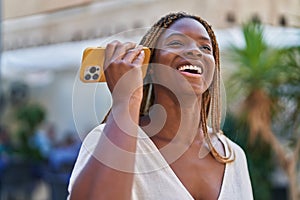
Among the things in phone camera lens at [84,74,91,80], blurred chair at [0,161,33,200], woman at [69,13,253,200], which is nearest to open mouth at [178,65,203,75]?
woman at [69,13,253,200]

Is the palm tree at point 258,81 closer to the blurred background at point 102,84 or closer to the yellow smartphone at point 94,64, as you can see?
the blurred background at point 102,84

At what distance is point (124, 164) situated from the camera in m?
0.96

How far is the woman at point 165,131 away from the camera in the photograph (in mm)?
964

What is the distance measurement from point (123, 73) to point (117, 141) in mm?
117

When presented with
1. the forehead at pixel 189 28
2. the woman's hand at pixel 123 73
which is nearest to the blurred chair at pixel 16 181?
the forehead at pixel 189 28

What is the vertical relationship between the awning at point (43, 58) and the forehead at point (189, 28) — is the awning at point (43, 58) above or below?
below

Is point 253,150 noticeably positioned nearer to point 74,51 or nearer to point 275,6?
point 275,6

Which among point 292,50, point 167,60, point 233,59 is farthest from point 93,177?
point 233,59

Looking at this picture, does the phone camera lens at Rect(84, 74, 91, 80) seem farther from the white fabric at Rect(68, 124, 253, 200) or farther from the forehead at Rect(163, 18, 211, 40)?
the forehead at Rect(163, 18, 211, 40)

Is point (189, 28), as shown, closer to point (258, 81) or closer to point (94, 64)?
point (94, 64)

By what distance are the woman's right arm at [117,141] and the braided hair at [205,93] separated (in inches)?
10.1

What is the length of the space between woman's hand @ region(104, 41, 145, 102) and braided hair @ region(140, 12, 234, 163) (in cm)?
23

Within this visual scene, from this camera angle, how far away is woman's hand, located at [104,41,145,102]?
0.98m

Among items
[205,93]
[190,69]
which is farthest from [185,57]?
[205,93]
